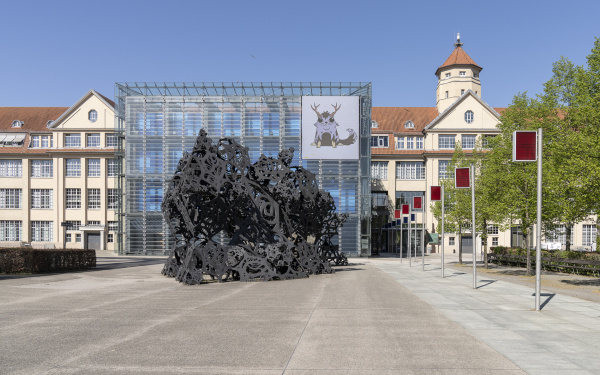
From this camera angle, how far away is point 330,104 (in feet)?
167

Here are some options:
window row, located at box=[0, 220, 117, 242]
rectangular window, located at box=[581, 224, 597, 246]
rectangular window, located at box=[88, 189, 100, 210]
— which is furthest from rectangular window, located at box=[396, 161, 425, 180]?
rectangular window, located at box=[88, 189, 100, 210]

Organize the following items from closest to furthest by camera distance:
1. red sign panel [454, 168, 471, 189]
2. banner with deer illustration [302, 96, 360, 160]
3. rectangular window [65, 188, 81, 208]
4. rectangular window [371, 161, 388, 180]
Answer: red sign panel [454, 168, 471, 189]
banner with deer illustration [302, 96, 360, 160]
rectangular window [65, 188, 81, 208]
rectangular window [371, 161, 388, 180]

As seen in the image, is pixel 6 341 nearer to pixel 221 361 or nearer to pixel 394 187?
pixel 221 361

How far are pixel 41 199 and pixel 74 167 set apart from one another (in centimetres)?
569

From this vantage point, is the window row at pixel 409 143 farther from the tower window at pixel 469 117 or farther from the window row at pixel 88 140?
the window row at pixel 88 140

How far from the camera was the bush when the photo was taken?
80.7 feet

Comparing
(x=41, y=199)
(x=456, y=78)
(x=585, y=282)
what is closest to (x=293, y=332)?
(x=585, y=282)

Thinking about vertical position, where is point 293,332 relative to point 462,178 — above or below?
below

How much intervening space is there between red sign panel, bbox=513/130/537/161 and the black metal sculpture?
11.2 meters

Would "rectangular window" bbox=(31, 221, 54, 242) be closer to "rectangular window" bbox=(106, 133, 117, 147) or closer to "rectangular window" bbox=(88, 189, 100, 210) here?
"rectangular window" bbox=(88, 189, 100, 210)

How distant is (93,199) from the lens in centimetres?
6197

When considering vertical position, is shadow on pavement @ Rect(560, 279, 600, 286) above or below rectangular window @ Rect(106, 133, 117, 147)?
below

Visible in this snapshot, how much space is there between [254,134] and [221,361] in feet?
147

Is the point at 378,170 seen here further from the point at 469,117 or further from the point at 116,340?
the point at 116,340
